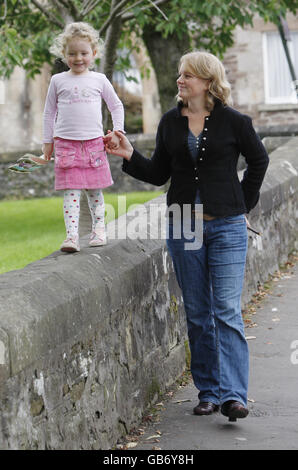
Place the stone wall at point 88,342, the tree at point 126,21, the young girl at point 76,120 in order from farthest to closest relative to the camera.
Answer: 1. the tree at point 126,21
2. the young girl at point 76,120
3. the stone wall at point 88,342

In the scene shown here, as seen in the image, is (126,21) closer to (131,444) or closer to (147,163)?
(147,163)

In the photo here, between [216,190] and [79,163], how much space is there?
2.51ft

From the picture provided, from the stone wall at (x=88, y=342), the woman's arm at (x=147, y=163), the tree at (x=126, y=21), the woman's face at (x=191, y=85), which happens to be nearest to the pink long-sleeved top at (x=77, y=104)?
the woman's arm at (x=147, y=163)

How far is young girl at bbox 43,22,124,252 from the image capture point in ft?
16.0

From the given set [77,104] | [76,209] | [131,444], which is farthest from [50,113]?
[131,444]

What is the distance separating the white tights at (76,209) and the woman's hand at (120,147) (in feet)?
0.83

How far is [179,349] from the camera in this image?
19.0 feet

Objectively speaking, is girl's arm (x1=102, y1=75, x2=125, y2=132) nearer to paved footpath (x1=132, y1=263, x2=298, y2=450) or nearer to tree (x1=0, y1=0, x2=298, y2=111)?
paved footpath (x1=132, y1=263, x2=298, y2=450)

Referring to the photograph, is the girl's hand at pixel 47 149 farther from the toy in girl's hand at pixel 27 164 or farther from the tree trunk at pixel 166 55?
the tree trunk at pixel 166 55

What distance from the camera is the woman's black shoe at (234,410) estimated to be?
15.4ft

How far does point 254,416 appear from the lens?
16.3ft

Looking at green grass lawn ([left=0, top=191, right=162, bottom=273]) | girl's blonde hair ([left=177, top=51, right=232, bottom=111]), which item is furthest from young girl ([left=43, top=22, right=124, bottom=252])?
green grass lawn ([left=0, top=191, right=162, bottom=273])

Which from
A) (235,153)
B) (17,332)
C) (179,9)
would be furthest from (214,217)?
(179,9)

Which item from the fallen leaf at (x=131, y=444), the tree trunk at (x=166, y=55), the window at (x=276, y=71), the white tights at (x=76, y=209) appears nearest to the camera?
the fallen leaf at (x=131, y=444)
